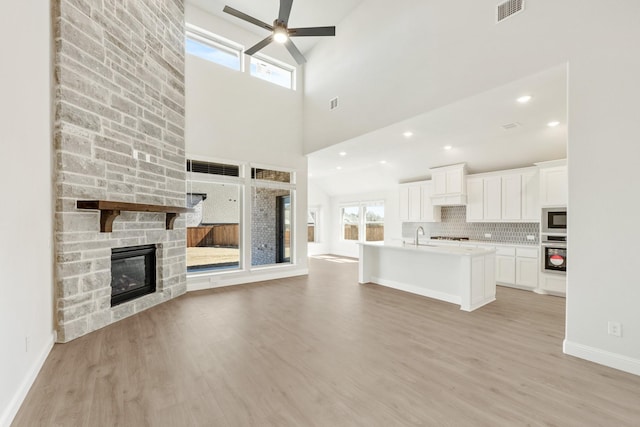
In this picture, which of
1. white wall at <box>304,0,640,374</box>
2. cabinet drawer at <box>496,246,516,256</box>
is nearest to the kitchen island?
cabinet drawer at <box>496,246,516,256</box>

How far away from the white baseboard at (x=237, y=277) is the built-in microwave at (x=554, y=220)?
496cm

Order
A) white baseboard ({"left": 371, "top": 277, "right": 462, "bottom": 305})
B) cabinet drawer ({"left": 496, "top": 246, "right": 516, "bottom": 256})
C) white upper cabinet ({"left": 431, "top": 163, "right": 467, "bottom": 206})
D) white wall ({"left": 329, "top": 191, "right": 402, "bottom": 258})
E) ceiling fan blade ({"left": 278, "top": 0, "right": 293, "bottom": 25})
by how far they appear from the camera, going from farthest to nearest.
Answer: white wall ({"left": 329, "top": 191, "right": 402, "bottom": 258}), white upper cabinet ({"left": 431, "top": 163, "right": 467, "bottom": 206}), cabinet drawer ({"left": 496, "top": 246, "right": 516, "bottom": 256}), white baseboard ({"left": 371, "top": 277, "right": 462, "bottom": 305}), ceiling fan blade ({"left": 278, "top": 0, "right": 293, "bottom": 25})

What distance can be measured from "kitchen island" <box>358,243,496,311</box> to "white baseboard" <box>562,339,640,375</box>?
1444 mm

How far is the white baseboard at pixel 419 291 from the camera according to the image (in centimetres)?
462

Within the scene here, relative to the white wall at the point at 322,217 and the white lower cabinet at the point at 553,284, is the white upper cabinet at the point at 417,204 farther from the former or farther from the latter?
the white wall at the point at 322,217

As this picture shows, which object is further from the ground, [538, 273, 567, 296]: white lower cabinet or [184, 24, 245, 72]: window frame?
[184, 24, 245, 72]: window frame

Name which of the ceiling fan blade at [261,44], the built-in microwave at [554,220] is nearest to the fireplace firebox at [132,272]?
the ceiling fan blade at [261,44]

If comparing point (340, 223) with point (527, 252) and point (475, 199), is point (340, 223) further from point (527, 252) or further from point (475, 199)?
point (527, 252)

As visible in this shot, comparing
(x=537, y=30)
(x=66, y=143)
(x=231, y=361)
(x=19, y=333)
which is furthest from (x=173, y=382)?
(x=537, y=30)

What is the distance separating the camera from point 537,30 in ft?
10.0

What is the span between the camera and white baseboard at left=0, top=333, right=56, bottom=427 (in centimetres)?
184

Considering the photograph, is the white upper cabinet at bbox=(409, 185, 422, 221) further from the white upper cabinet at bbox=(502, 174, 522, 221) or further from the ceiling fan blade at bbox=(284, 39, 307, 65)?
the ceiling fan blade at bbox=(284, 39, 307, 65)

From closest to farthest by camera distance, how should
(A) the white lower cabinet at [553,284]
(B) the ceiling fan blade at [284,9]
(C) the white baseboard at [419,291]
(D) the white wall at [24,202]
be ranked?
(D) the white wall at [24,202] < (B) the ceiling fan blade at [284,9] < (C) the white baseboard at [419,291] < (A) the white lower cabinet at [553,284]

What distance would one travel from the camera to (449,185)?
6.88 m
